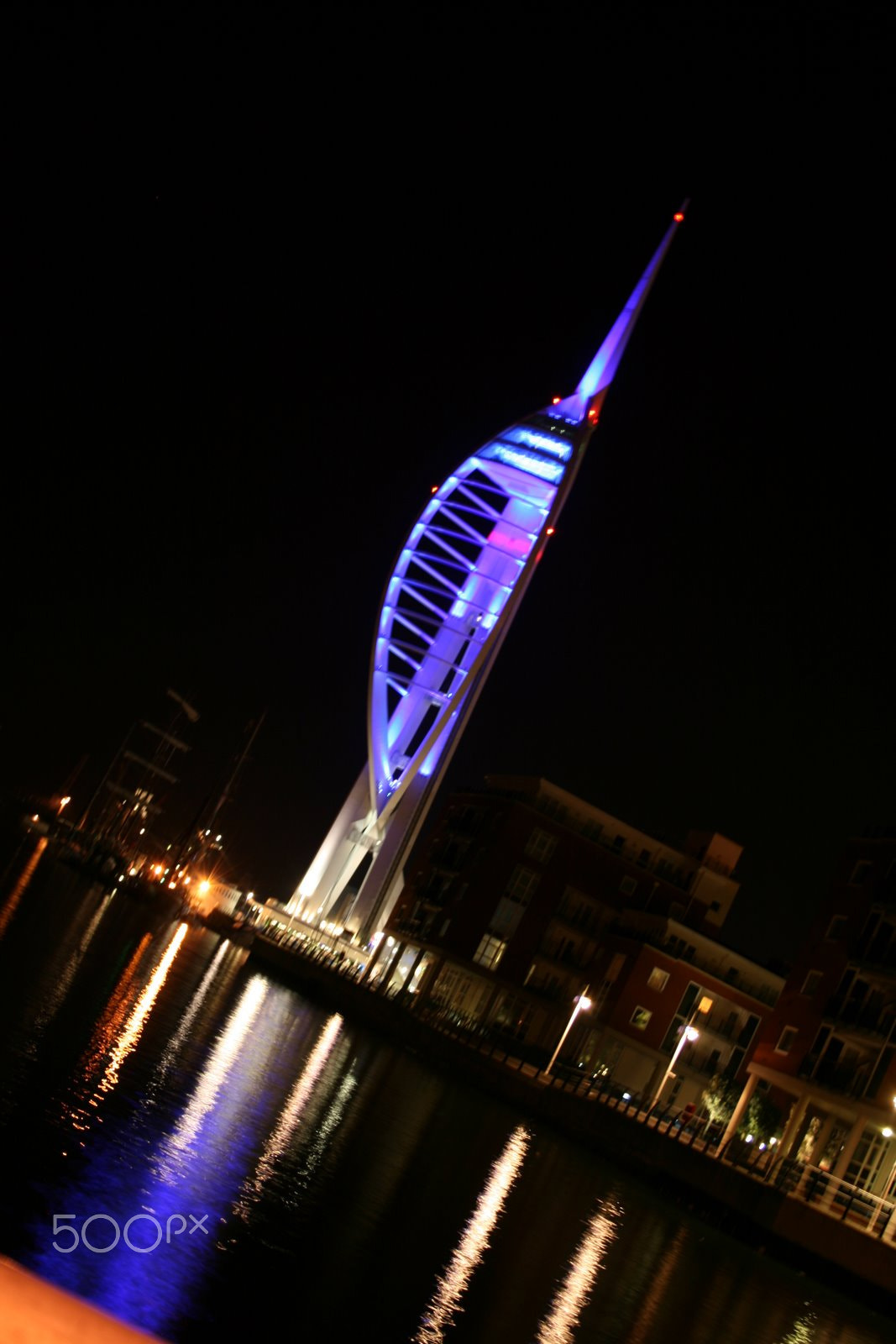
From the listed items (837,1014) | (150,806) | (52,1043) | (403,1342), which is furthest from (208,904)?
(403,1342)

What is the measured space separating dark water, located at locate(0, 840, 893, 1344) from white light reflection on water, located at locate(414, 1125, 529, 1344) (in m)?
0.06

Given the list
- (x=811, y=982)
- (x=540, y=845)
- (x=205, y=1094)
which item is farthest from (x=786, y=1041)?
(x=205, y=1094)

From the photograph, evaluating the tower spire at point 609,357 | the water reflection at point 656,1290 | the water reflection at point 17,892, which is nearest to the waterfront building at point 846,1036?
→ the water reflection at point 656,1290

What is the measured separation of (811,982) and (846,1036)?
16.7 feet

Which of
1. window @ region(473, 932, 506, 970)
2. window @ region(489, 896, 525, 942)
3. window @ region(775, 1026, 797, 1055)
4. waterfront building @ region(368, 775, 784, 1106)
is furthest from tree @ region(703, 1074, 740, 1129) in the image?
window @ region(489, 896, 525, 942)

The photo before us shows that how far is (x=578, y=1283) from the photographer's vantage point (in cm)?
1911

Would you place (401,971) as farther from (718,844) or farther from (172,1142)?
(172,1142)

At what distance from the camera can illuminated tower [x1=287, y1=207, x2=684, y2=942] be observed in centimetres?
7619

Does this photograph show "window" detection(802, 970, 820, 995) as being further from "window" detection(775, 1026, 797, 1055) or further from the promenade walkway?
the promenade walkway

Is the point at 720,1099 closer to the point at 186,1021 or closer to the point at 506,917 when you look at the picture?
the point at 506,917

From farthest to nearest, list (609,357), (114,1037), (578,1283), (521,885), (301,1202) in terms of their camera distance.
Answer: (609,357) < (521,885) < (114,1037) < (578,1283) < (301,1202)

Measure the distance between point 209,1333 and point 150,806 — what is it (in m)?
136

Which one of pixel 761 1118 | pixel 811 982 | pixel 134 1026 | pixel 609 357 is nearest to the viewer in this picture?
pixel 134 1026

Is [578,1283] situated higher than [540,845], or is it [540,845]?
[540,845]
